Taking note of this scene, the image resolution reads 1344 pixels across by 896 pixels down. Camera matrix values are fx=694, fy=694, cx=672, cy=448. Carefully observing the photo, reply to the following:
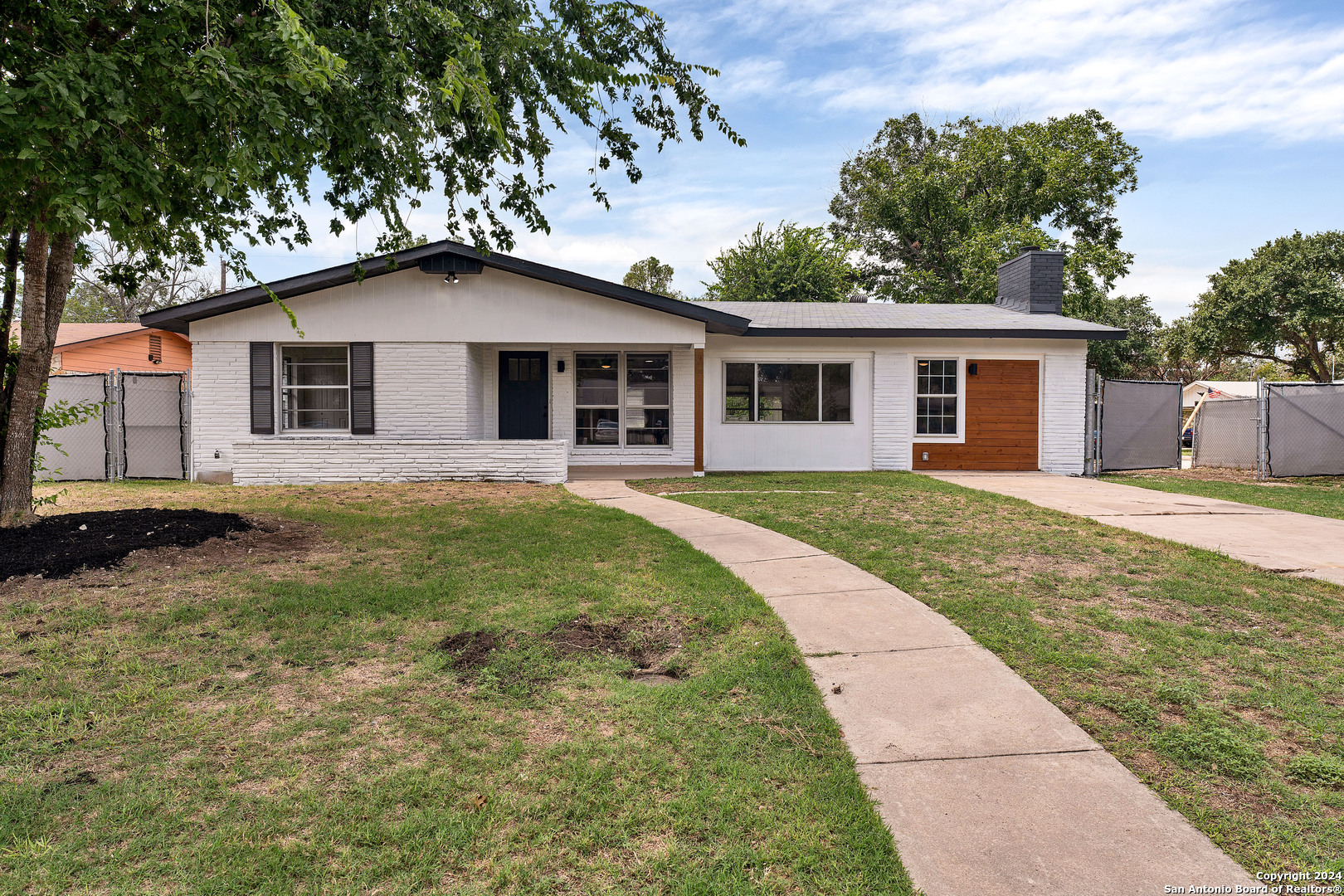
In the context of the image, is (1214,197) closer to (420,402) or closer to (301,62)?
(420,402)

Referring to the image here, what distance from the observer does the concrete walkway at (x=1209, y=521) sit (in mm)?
6191

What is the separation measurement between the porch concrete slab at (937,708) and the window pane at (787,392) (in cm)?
1036

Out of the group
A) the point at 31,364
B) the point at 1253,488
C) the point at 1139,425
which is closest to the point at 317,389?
the point at 31,364

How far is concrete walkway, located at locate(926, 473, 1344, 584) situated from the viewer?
20.3ft

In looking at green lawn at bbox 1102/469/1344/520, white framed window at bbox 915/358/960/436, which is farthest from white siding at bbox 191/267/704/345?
green lawn at bbox 1102/469/1344/520

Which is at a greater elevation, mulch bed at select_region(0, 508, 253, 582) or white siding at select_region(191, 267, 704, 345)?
white siding at select_region(191, 267, 704, 345)

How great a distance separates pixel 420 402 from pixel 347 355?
1.61 meters

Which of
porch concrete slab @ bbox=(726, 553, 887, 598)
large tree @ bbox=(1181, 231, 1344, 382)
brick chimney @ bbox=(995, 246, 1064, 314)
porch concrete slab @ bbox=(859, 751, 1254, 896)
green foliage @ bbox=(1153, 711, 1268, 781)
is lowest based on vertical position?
porch concrete slab @ bbox=(859, 751, 1254, 896)

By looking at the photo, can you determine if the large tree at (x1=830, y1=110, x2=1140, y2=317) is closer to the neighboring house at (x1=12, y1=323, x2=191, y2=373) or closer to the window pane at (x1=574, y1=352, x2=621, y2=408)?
the window pane at (x1=574, y1=352, x2=621, y2=408)

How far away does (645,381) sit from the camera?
46.4ft

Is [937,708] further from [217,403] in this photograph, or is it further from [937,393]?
[217,403]

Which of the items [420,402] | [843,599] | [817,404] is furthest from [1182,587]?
[420,402]

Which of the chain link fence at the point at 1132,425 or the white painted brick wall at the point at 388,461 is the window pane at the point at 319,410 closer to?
the white painted brick wall at the point at 388,461

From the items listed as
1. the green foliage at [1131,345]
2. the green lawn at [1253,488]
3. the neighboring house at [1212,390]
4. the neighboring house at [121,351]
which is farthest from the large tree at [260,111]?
the neighboring house at [1212,390]
